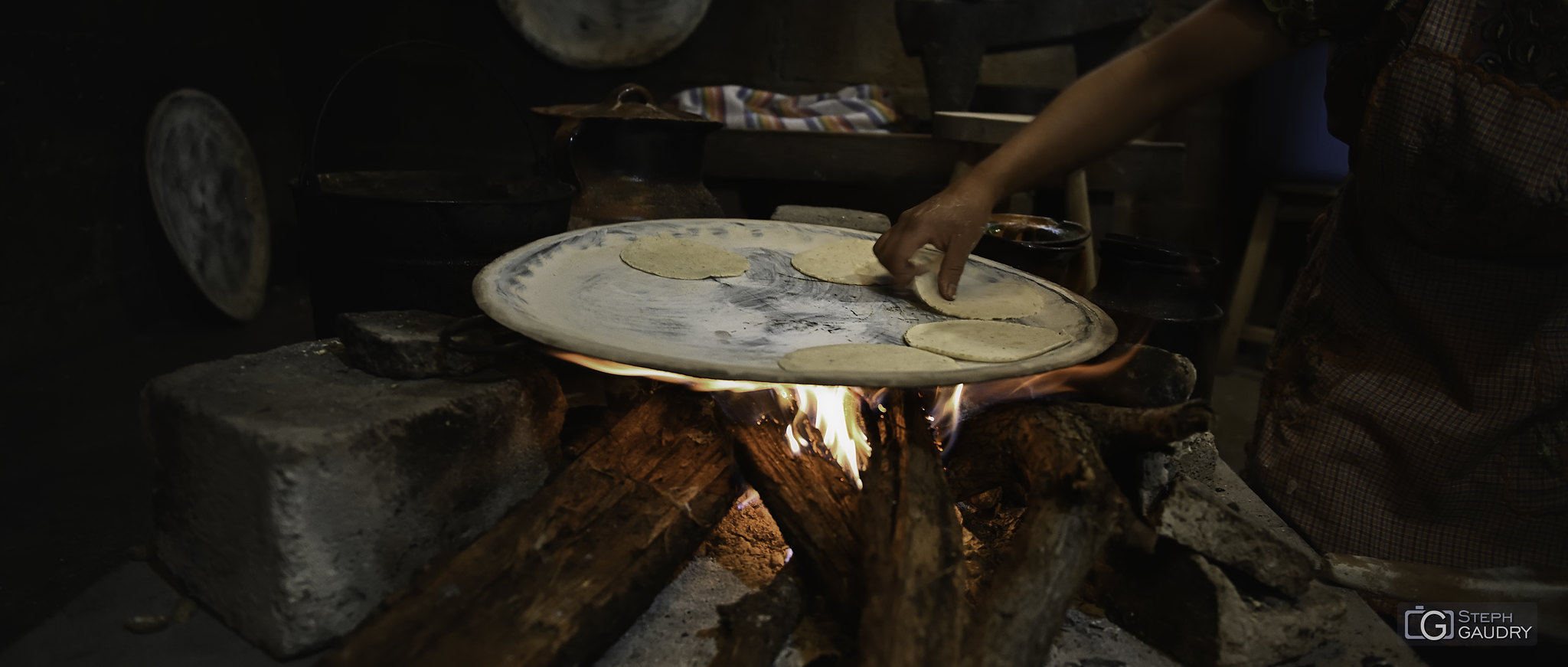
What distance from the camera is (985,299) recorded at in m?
1.84

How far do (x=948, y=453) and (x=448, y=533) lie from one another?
926mm

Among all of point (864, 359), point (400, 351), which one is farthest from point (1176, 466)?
point (400, 351)

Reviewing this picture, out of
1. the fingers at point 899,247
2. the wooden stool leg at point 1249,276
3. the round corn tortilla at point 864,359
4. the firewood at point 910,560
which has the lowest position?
the wooden stool leg at point 1249,276

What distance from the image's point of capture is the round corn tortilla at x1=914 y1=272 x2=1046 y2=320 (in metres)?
1.76

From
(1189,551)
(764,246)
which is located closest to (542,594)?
(1189,551)

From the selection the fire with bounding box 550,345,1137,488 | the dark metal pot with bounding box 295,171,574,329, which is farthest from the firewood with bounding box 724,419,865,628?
the dark metal pot with bounding box 295,171,574,329

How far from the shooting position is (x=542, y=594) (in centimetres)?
123

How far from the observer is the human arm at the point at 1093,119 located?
5.37 ft

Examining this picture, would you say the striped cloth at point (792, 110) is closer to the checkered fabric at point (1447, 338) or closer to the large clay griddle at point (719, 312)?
the large clay griddle at point (719, 312)

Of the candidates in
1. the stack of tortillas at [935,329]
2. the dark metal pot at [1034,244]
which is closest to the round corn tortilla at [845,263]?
the stack of tortillas at [935,329]

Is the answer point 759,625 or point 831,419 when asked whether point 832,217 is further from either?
point 759,625

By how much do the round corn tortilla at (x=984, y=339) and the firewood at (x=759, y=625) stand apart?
0.48 m

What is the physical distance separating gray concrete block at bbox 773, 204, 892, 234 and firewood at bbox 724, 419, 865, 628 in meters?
1.35

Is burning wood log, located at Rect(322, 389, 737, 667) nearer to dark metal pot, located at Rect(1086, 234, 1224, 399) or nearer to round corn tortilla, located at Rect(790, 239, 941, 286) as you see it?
round corn tortilla, located at Rect(790, 239, 941, 286)
